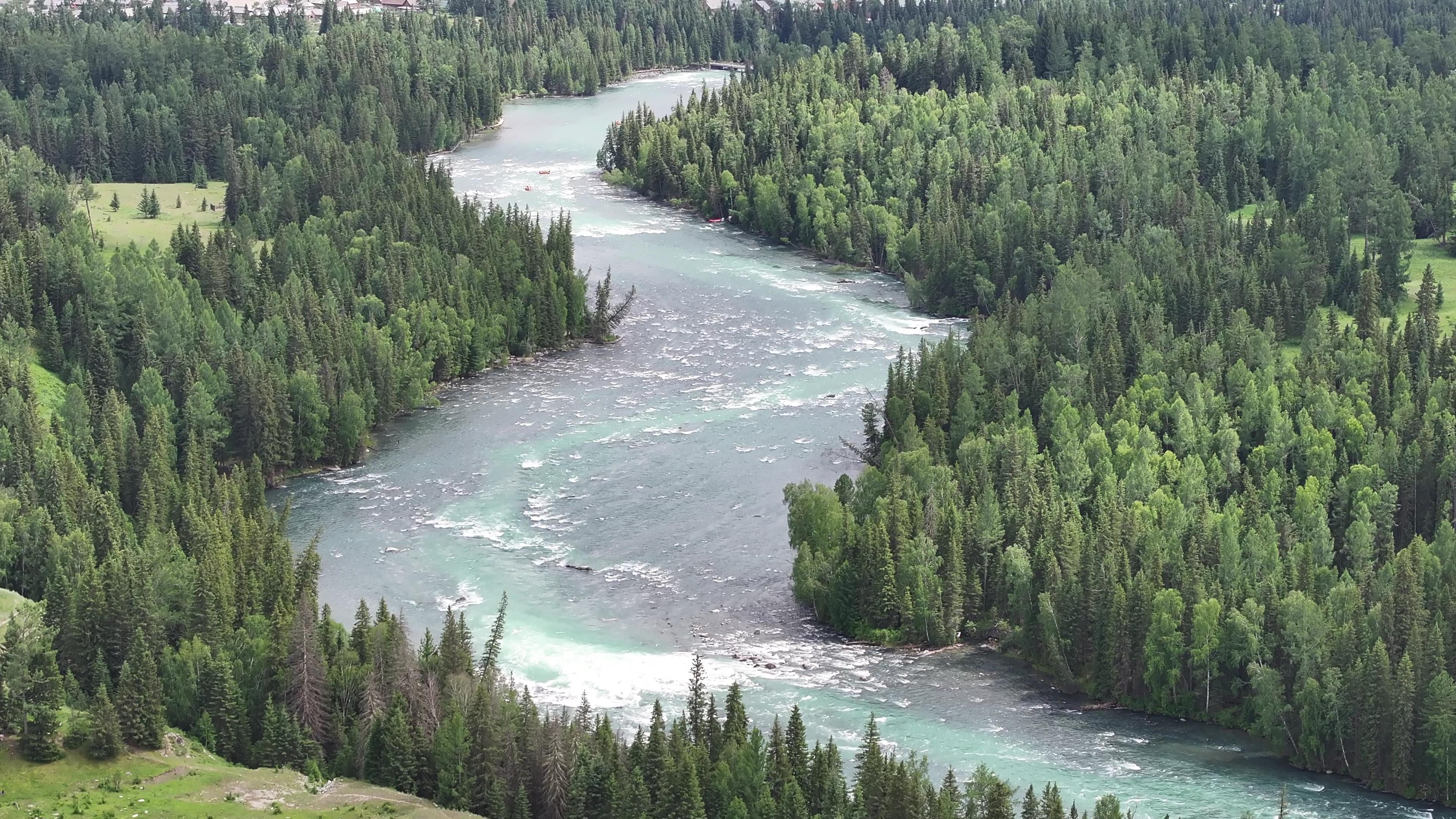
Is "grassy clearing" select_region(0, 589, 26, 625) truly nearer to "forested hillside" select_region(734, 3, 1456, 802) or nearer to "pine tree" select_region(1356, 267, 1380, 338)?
"forested hillside" select_region(734, 3, 1456, 802)

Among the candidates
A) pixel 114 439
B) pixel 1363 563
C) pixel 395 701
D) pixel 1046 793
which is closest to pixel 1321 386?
pixel 1363 563

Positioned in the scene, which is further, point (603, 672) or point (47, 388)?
point (47, 388)

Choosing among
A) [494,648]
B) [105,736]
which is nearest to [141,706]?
[105,736]

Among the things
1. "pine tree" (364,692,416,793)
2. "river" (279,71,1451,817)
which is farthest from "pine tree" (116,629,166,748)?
"river" (279,71,1451,817)

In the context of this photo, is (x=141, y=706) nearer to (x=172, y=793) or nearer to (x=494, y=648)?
(x=172, y=793)

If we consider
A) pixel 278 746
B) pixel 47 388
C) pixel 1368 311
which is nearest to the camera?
pixel 278 746

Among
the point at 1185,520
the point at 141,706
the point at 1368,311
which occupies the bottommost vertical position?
the point at 141,706

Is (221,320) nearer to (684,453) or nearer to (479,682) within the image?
(684,453)

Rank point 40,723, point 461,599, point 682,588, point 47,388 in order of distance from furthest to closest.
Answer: point 47,388 → point 682,588 → point 461,599 → point 40,723
